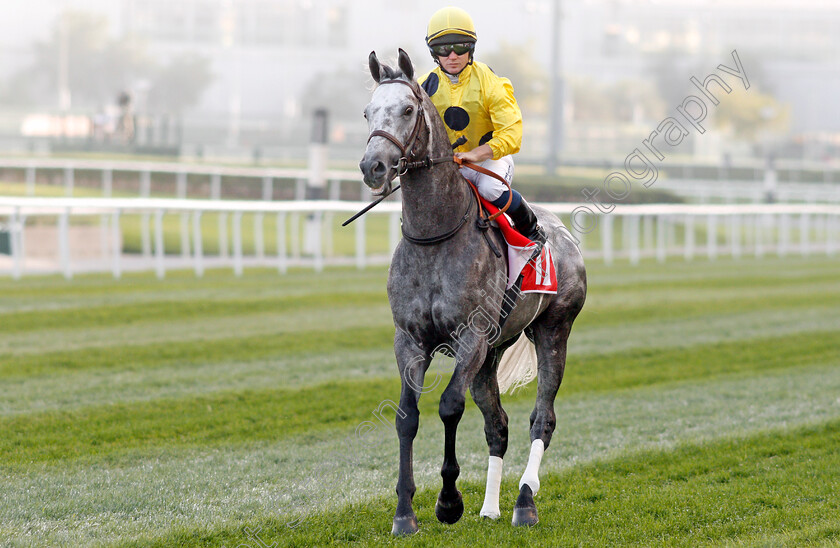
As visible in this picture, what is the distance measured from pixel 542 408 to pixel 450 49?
1582mm

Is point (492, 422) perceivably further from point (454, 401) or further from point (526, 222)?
point (526, 222)

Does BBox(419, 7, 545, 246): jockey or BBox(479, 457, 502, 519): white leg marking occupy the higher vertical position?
BBox(419, 7, 545, 246): jockey

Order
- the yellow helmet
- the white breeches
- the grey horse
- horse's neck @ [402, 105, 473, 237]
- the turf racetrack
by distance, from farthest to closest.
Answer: the white breeches
the turf racetrack
the yellow helmet
horse's neck @ [402, 105, 473, 237]
the grey horse

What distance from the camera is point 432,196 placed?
3648 mm

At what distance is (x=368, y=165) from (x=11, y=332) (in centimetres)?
581

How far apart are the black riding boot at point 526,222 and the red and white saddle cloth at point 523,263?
7 cm

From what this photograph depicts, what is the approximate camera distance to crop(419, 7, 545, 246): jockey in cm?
375

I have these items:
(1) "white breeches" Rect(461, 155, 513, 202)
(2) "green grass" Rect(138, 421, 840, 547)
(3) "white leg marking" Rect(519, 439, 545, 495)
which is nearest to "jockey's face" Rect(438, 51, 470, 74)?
(1) "white breeches" Rect(461, 155, 513, 202)

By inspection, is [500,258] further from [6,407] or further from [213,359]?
[213,359]

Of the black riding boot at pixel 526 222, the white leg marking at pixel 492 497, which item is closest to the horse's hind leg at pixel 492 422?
the white leg marking at pixel 492 497

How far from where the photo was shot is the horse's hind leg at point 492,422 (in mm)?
3971

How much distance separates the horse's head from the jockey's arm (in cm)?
30

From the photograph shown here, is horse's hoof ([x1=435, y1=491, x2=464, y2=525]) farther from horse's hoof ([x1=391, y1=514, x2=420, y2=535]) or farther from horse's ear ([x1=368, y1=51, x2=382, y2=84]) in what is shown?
horse's ear ([x1=368, y1=51, x2=382, y2=84])

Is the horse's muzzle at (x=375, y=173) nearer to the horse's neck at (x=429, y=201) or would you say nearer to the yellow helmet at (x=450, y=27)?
the horse's neck at (x=429, y=201)
